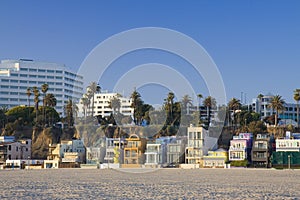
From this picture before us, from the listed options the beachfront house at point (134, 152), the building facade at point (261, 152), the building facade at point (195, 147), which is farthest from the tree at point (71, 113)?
the building facade at point (261, 152)

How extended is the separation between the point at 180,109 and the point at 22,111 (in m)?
32.5

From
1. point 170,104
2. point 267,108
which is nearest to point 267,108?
point 267,108

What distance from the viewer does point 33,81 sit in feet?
530

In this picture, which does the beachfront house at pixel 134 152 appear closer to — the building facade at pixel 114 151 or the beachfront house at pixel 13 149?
the building facade at pixel 114 151

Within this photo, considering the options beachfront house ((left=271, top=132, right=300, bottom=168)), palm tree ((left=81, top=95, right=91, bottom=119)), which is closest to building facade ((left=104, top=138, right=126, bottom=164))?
beachfront house ((left=271, top=132, right=300, bottom=168))

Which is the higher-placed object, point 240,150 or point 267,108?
point 267,108

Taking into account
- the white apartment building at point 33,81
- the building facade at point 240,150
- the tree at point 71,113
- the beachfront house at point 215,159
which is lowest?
the beachfront house at point 215,159

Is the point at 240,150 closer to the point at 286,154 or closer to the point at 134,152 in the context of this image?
the point at 286,154

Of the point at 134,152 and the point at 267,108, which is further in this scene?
the point at 267,108

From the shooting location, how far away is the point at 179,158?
91.1 metres

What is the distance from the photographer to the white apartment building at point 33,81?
156 metres

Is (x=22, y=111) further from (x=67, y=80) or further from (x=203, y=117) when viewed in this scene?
(x=67, y=80)

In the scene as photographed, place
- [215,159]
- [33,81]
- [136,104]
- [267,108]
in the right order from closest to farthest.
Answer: [215,159] < [136,104] < [267,108] < [33,81]

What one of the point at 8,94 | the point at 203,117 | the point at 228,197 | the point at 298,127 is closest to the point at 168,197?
the point at 228,197
